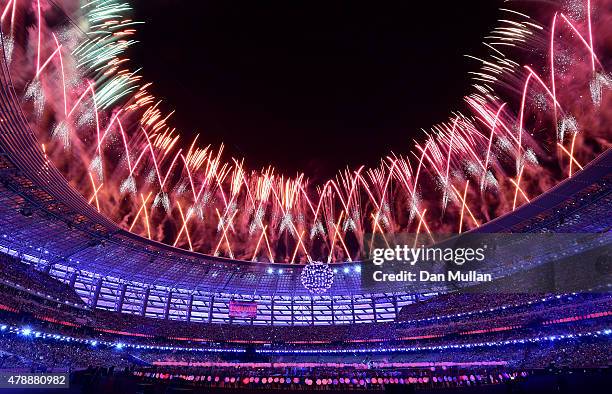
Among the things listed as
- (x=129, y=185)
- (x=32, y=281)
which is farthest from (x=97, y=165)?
(x=32, y=281)

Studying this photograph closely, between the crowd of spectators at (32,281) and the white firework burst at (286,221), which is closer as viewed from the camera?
the crowd of spectators at (32,281)

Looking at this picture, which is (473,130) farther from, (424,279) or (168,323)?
(168,323)

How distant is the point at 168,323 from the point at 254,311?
12.3m

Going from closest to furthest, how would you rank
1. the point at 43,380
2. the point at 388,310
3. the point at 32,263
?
1. the point at 43,380
2. the point at 32,263
3. the point at 388,310

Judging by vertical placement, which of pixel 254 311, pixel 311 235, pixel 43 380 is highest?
pixel 311 235

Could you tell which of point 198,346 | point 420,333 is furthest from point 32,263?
point 420,333

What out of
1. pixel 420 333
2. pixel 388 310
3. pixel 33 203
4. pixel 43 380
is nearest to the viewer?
pixel 43 380

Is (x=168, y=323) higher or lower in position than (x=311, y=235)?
lower

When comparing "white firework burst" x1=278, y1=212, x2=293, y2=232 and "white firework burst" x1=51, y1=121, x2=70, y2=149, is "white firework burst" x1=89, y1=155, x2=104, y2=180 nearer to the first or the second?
"white firework burst" x1=51, y1=121, x2=70, y2=149

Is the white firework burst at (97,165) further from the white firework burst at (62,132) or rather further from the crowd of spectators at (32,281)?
the crowd of spectators at (32,281)

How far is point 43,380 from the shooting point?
22.4 metres

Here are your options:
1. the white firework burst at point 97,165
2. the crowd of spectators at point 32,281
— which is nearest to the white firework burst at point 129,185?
the white firework burst at point 97,165

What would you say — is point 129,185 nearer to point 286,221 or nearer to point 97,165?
point 97,165

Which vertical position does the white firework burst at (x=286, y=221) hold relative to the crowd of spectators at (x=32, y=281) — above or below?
above
